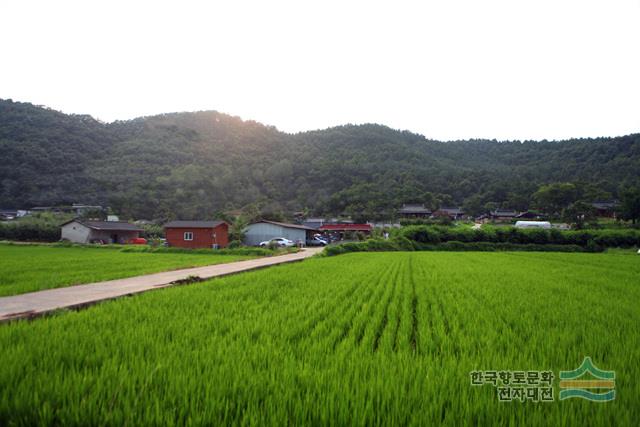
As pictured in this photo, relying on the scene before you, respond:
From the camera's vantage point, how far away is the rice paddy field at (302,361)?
7.53 feet

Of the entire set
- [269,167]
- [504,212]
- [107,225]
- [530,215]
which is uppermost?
[269,167]

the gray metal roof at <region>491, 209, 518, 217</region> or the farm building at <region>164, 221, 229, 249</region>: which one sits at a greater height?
the gray metal roof at <region>491, 209, 518, 217</region>

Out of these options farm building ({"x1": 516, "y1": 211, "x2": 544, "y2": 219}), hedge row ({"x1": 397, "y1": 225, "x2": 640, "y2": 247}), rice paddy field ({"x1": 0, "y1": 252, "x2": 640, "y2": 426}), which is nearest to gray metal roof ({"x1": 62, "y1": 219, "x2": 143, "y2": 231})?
hedge row ({"x1": 397, "y1": 225, "x2": 640, "y2": 247})

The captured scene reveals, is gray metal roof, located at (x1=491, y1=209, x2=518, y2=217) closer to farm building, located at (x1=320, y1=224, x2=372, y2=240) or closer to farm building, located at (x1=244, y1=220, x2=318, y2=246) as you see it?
farm building, located at (x1=320, y1=224, x2=372, y2=240)

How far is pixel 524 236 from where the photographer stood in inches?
1470

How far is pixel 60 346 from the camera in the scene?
3.55 metres

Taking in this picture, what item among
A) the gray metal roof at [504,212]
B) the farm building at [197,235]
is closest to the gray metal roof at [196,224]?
the farm building at [197,235]

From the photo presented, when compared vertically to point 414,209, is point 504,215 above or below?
below

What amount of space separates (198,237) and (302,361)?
104ft

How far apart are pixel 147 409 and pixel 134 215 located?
59463mm

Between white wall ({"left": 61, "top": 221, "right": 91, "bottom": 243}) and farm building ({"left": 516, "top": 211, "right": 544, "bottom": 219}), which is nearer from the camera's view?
white wall ({"left": 61, "top": 221, "right": 91, "bottom": 243})

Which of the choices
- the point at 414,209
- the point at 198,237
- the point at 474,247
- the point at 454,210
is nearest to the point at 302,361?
the point at 198,237

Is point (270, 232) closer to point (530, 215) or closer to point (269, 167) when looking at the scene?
point (269, 167)

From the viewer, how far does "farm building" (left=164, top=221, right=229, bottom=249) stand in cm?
3291
